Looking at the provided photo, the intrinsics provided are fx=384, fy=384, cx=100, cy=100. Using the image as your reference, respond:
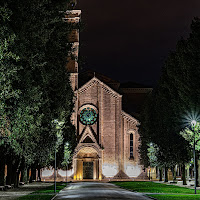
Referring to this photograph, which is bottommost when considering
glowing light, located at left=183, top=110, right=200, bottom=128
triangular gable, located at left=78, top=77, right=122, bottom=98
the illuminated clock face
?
glowing light, located at left=183, top=110, right=200, bottom=128

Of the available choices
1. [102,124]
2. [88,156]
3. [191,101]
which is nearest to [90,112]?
[102,124]

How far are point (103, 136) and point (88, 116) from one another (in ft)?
15.5

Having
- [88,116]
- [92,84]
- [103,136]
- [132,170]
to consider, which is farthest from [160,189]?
[92,84]

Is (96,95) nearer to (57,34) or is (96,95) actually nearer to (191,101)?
(191,101)

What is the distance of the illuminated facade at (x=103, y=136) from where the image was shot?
6994 cm

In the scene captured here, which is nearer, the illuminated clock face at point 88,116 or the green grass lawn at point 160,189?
the green grass lawn at point 160,189

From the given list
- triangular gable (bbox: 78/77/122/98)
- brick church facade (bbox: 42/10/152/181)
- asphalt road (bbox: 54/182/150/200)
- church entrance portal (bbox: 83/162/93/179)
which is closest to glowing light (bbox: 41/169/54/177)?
brick church facade (bbox: 42/10/152/181)

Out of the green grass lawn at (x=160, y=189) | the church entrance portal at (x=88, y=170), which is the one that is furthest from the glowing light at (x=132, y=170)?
the green grass lawn at (x=160, y=189)

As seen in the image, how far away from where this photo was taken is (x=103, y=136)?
70.9 metres

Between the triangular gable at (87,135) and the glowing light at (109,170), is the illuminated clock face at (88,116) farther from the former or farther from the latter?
the glowing light at (109,170)

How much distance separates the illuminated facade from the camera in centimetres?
6994

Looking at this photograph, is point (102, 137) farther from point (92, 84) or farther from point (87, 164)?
point (92, 84)

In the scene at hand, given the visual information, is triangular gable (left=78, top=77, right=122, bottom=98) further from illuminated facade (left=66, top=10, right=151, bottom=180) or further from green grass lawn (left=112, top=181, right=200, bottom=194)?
green grass lawn (left=112, top=181, right=200, bottom=194)

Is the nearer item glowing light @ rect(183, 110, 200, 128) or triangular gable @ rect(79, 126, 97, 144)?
glowing light @ rect(183, 110, 200, 128)
